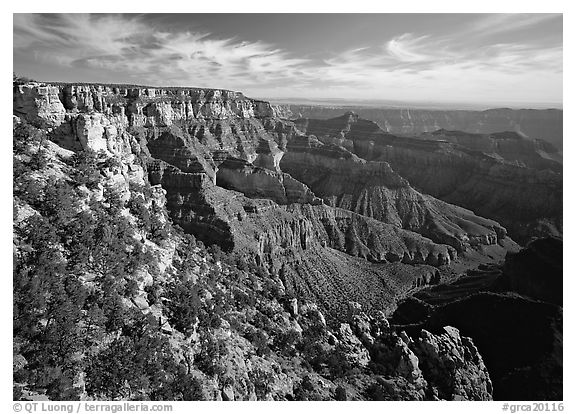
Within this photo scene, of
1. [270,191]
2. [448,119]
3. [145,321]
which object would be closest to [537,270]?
[270,191]

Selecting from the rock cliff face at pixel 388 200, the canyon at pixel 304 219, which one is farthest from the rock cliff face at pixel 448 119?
the rock cliff face at pixel 388 200

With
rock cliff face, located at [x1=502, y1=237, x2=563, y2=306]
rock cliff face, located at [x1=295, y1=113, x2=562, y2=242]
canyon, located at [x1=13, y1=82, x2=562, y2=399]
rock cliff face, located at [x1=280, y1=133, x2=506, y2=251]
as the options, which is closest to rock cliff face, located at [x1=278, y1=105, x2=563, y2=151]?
rock cliff face, located at [x1=295, y1=113, x2=562, y2=242]

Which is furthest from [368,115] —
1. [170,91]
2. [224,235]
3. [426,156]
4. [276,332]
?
[276,332]

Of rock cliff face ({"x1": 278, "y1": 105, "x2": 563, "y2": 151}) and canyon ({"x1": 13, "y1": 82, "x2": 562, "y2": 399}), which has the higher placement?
rock cliff face ({"x1": 278, "y1": 105, "x2": 563, "y2": 151})

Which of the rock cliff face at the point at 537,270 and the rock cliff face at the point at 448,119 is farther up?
the rock cliff face at the point at 448,119

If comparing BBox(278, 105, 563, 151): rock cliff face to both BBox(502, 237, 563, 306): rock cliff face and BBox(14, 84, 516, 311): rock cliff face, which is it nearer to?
BBox(14, 84, 516, 311): rock cliff face

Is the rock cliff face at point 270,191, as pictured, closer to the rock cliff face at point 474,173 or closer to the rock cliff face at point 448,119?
the rock cliff face at point 474,173

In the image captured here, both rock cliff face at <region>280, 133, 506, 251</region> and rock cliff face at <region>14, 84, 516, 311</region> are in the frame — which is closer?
rock cliff face at <region>14, 84, 516, 311</region>
